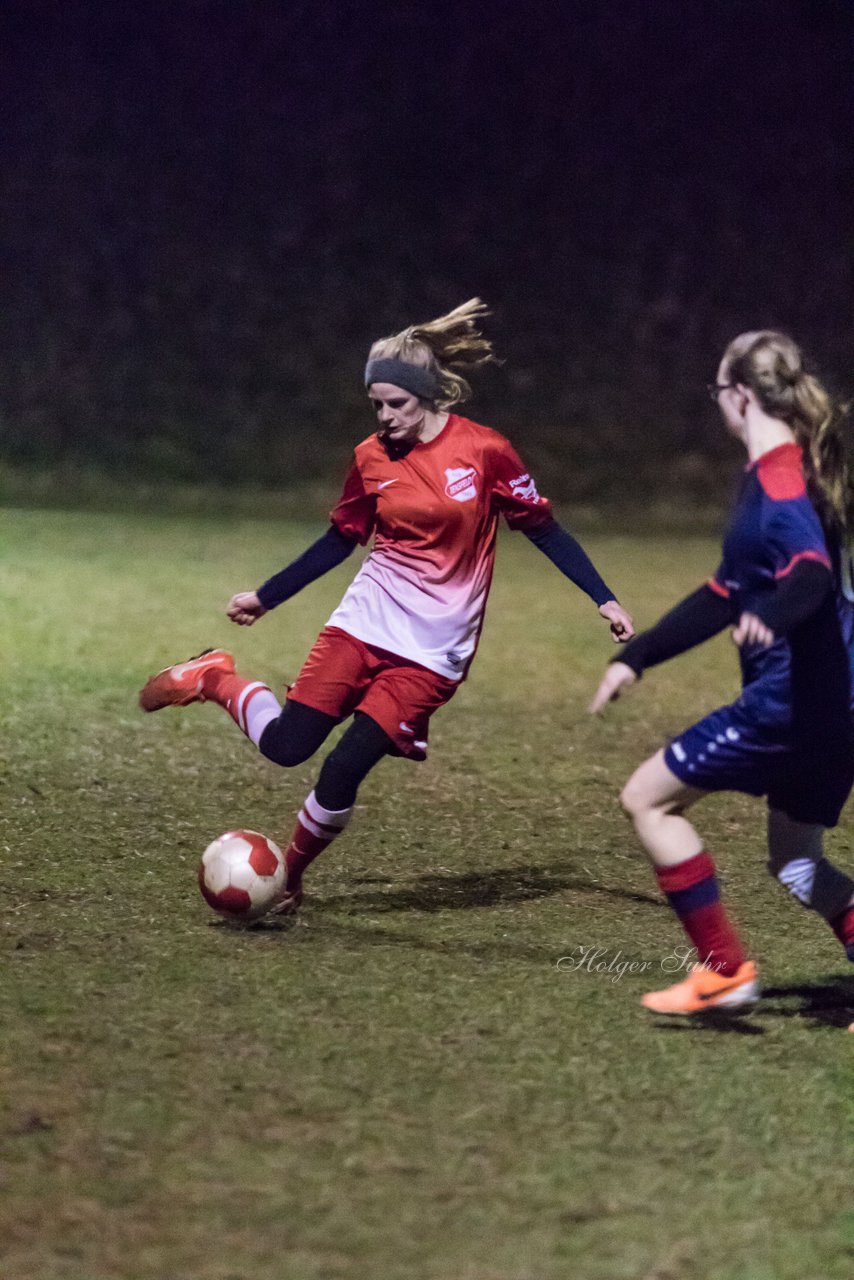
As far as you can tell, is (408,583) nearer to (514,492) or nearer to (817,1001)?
(514,492)

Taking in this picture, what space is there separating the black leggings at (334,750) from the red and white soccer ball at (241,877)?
241 mm

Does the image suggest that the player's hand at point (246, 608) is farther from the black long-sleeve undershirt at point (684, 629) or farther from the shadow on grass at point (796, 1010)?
the shadow on grass at point (796, 1010)

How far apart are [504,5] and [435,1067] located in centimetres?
2033

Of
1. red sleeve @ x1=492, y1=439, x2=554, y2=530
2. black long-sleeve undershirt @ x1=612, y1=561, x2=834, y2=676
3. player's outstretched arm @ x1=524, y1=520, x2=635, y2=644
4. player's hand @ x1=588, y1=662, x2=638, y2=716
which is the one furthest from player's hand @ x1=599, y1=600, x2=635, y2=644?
player's hand @ x1=588, y1=662, x2=638, y2=716

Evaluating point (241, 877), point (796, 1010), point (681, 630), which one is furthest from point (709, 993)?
point (241, 877)

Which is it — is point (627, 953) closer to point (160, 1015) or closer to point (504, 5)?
point (160, 1015)

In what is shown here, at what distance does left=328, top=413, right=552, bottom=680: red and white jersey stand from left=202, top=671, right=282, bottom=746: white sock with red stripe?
321 mm

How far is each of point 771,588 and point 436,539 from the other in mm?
1284

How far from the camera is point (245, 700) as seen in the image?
5113 millimetres

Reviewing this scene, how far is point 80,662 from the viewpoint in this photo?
354 inches

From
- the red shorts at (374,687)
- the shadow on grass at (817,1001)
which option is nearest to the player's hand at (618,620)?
the red shorts at (374,687)

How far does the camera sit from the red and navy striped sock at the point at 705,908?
159 inches

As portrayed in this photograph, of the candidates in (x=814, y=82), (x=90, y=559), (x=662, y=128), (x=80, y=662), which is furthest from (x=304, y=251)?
(x=80, y=662)

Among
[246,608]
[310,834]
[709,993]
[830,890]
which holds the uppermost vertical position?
[246,608]
